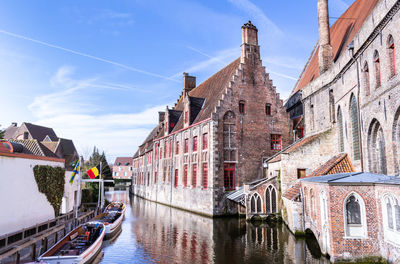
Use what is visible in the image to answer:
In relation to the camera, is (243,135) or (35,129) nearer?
(243,135)

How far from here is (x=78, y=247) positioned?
11.8m

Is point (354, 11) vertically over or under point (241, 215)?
over

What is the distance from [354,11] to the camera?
20.1 metres

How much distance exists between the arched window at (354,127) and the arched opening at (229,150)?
9884 mm

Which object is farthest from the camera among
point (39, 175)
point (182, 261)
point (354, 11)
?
point (354, 11)

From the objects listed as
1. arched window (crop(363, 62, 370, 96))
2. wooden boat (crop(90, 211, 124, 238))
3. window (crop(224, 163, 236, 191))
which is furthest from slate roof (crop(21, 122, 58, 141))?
arched window (crop(363, 62, 370, 96))

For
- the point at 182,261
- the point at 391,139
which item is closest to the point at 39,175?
the point at 182,261

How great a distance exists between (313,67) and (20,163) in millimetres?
21838

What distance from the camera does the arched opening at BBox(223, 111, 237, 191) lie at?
918 inches

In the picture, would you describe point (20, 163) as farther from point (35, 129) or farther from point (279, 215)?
point (35, 129)

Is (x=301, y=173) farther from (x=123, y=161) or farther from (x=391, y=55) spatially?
(x=123, y=161)

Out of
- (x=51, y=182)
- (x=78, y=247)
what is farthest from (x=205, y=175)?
(x=78, y=247)

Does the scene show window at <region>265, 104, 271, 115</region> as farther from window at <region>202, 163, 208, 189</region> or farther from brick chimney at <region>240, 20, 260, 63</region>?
window at <region>202, 163, 208, 189</region>

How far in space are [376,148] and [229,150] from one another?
39.3ft
